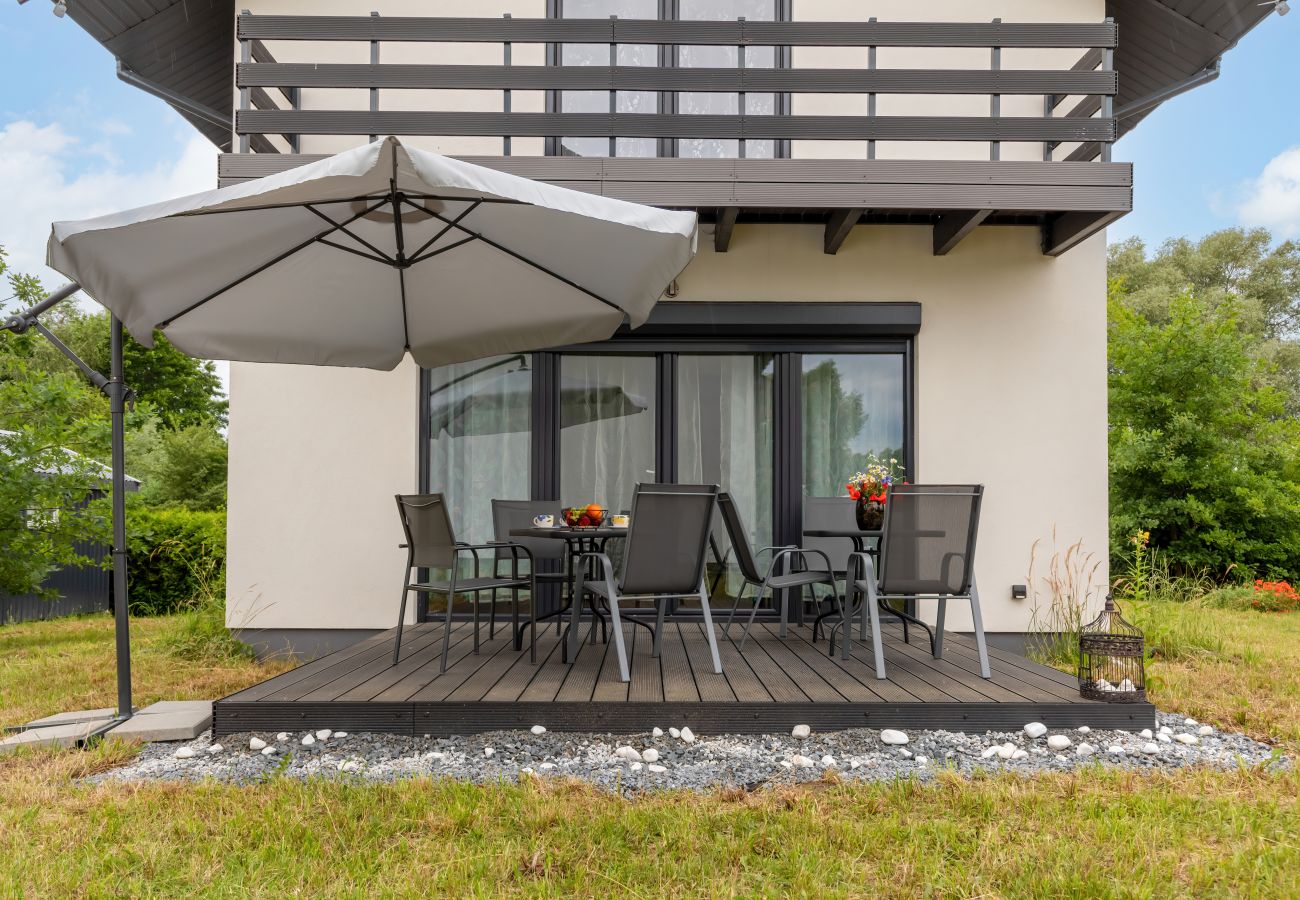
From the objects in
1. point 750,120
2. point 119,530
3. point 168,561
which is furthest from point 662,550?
point 168,561

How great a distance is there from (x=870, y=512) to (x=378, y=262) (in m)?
2.95

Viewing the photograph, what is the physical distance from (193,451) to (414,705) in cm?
1367

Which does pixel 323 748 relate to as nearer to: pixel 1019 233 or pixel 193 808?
pixel 193 808

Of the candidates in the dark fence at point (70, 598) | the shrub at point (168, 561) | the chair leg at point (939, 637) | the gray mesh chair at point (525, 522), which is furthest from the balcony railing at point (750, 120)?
the dark fence at point (70, 598)

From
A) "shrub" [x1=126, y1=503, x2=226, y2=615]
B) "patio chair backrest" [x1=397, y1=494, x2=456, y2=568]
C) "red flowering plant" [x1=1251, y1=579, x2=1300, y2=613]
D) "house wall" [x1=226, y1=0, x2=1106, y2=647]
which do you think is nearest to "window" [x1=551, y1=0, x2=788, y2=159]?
"house wall" [x1=226, y1=0, x2=1106, y2=647]

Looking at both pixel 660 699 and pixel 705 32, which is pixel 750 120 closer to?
pixel 705 32

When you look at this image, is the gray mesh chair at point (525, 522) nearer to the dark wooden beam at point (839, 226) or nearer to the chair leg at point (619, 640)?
the chair leg at point (619, 640)

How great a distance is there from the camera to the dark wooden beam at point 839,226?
5.63 metres

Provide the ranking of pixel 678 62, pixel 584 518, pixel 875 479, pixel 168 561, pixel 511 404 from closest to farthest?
pixel 584 518 → pixel 875 479 → pixel 511 404 → pixel 678 62 → pixel 168 561

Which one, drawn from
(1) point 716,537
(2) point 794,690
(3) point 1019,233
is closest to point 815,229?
(3) point 1019,233

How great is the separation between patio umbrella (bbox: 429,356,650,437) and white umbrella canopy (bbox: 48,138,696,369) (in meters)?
1.44

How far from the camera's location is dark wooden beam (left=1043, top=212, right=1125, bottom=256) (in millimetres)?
5578

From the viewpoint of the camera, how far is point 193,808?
287 centimetres

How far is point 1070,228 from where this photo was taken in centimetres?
587
